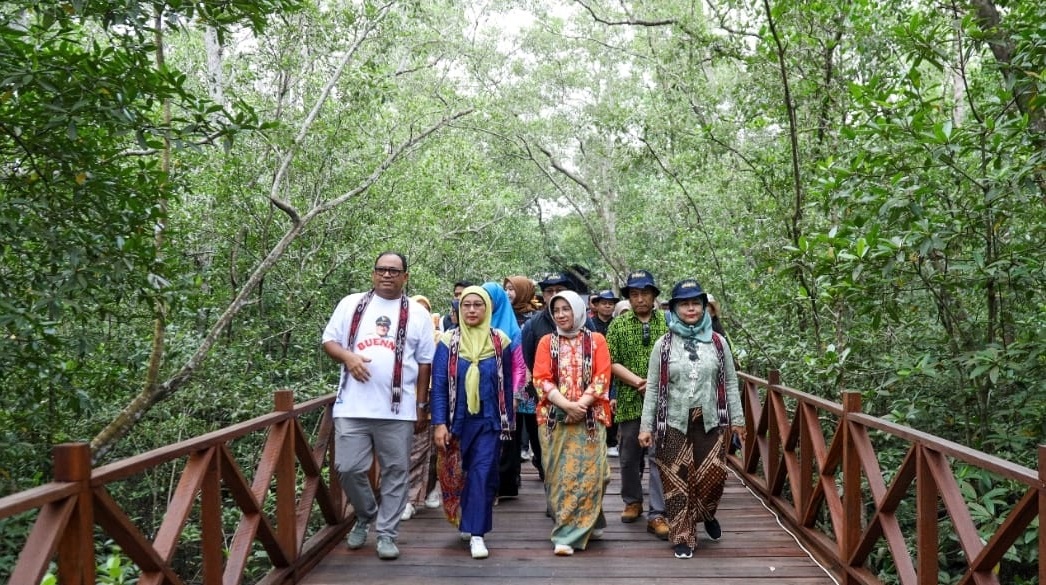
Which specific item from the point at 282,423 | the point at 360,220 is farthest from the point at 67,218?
the point at 360,220

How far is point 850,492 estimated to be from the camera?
4.25 meters

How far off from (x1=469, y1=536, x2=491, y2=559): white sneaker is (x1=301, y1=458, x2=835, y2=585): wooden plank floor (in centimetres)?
3

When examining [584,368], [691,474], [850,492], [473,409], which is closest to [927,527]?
[850,492]

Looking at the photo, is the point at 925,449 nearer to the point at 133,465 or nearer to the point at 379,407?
the point at 379,407

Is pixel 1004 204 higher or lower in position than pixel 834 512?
higher

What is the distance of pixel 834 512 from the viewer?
4484 millimetres

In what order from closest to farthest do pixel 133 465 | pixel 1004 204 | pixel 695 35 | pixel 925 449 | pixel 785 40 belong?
pixel 133 465 < pixel 925 449 < pixel 1004 204 < pixel 785 40 < pixel 695 35

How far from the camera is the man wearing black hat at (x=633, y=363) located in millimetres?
5617

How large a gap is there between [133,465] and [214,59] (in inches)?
393

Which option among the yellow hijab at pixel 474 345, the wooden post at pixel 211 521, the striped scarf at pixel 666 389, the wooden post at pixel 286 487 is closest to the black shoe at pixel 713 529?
the striped scarf at pixel 666 389

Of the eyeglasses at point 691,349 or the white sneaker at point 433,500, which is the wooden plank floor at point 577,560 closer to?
the white sneaker at point 433,500

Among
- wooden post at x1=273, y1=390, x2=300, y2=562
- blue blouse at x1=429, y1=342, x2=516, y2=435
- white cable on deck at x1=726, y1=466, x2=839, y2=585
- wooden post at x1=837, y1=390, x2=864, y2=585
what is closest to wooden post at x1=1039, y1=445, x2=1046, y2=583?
wooden post at x1=837, y1=390, x2=864, y2=585

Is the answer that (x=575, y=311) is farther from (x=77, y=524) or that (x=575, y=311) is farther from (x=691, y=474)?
(x=77, y=524)

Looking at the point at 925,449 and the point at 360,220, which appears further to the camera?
the point at 360,220
